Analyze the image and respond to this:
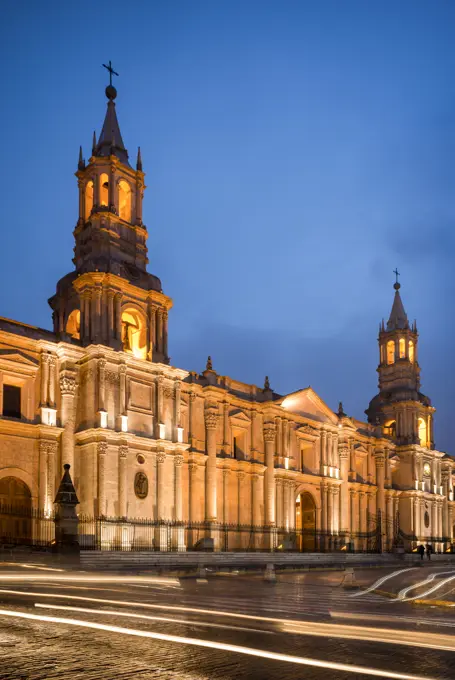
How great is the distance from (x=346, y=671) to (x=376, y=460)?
59443 mm

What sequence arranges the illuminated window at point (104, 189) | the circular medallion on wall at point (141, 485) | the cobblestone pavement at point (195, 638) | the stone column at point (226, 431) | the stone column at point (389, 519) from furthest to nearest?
the stone column at point (389, 519) < the stone column at point (226, 431) < the illuminated window at point (104, 189) < the circular medallion on wall at point (141, 485) < the cobblestone pavement at point (195, 638)

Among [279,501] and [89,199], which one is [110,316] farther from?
[279,501]

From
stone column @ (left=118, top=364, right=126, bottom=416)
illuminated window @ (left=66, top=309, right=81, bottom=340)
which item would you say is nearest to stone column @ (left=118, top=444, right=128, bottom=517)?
stone column @ (left=118, top=364, right=126, bottom=416)

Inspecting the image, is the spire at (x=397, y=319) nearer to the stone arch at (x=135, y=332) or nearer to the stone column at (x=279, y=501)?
the stone column at (x=279, y=501)

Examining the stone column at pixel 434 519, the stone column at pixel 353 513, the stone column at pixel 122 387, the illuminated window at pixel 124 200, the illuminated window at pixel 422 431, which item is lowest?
the stone column at pixel 434 519

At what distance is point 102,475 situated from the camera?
36.5 metres

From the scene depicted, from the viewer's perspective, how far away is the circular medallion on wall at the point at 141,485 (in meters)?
38.7

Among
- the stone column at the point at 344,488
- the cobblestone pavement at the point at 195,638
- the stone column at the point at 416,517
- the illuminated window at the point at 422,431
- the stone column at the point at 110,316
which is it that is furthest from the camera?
the illuminated window at the point at 422,431

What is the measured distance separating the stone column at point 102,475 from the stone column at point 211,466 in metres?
10.1

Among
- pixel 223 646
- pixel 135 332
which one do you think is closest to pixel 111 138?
pixel 135 332

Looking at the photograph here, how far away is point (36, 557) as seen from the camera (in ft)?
87.8

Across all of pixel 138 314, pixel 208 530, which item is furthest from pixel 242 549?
pixel 138 314

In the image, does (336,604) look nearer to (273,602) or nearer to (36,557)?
(273,602)

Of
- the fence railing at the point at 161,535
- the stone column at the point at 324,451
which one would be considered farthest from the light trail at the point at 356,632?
the stone column at the point at 324,451
